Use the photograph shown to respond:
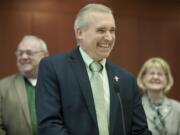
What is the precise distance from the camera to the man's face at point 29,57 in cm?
385

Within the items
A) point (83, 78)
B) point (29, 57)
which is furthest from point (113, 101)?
point (29, 57)

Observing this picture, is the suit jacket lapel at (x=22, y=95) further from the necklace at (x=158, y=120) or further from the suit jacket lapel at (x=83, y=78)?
the suit jacket lapel at (x=83, y=78)

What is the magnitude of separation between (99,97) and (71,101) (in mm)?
167

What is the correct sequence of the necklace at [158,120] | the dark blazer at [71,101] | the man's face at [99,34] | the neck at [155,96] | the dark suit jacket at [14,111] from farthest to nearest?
the neck at [155,96], the necklace at [158,120], the dark suit jacket at [14,111], the man's face at [99,34], the dark blazer at [71,101]

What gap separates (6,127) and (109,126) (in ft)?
5.19

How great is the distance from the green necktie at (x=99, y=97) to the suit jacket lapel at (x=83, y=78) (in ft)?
0.13

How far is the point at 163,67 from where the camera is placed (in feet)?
13.9

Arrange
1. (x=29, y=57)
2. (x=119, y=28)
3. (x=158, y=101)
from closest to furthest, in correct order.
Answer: (x=29, y=57) < (x=158, y=101) < (x=119, y=28)

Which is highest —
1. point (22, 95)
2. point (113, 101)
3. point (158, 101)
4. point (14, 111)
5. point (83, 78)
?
point (83, 78)

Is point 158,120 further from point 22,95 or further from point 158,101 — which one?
point 22,95

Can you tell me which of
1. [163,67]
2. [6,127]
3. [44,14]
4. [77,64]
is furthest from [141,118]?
[44,14]

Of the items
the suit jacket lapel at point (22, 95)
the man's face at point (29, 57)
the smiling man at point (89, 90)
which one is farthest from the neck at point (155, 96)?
the smiling man at point (89, 90)

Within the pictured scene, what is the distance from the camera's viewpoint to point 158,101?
13.7 ft

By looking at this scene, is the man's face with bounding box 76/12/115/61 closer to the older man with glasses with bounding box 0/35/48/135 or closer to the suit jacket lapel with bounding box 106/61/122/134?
the suit jacket lapel with bounding box 106/61/122/134
